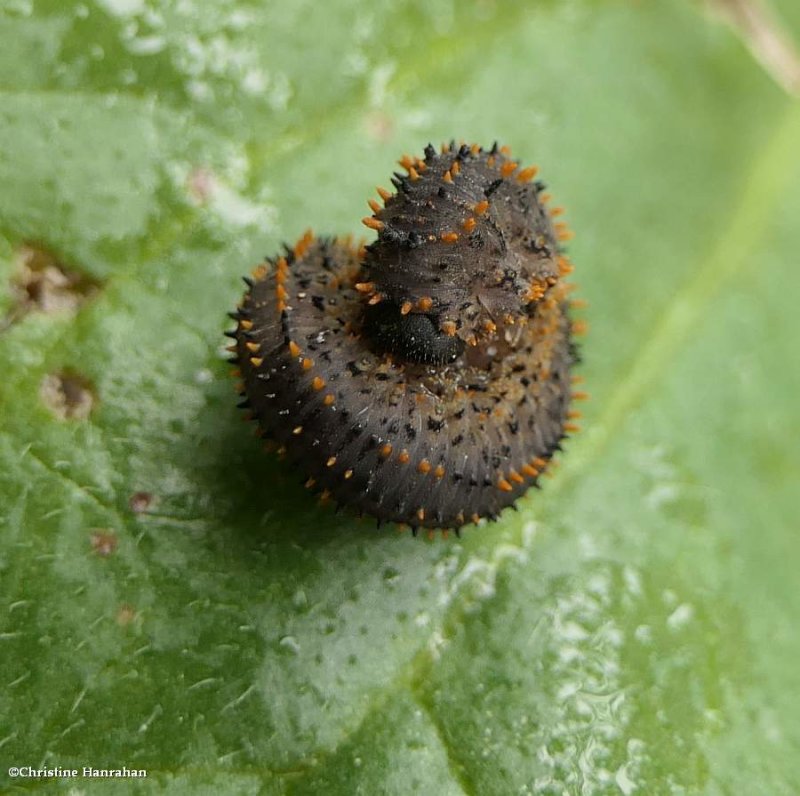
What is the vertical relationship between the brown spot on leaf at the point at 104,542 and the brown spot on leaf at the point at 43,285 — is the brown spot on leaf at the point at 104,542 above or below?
below

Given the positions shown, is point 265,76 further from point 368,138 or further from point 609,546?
point 609,546

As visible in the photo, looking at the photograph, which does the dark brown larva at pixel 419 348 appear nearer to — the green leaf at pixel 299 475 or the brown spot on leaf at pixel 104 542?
the green leaf at pixel 299 475

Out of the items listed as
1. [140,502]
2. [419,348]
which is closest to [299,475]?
[140,502]

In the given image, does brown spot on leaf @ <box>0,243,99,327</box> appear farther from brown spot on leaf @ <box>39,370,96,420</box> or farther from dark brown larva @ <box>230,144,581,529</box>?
dark brown larva @ <box>230,144,581,529</box>

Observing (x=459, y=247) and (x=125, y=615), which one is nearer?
(x=459, y=247)

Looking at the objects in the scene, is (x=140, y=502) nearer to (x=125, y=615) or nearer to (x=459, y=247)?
(x=125, y=615)

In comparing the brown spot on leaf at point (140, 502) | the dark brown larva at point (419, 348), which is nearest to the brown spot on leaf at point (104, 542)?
the brown spot on leaf at point (140, 502)
